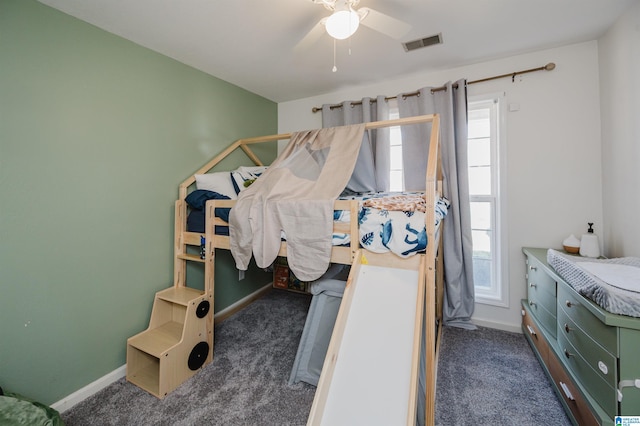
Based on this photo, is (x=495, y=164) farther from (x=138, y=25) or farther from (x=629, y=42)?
(x=138, y=25)

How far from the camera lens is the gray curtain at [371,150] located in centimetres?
243

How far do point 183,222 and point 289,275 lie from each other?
59.5 inches

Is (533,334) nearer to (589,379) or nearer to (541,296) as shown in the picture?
(541,296)

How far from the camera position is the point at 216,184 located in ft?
7.11

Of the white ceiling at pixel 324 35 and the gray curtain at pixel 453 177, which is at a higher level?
the white ceiling at pixel 324 35

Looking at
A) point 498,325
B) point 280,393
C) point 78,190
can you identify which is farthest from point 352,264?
point 498,325

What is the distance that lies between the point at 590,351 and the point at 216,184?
250 centimetres

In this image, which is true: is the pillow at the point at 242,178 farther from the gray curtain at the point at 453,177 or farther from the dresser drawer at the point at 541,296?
the dresser drawer at the point at 541,296

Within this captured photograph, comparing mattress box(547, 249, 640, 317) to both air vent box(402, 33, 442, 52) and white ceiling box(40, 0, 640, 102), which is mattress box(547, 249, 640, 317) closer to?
white ceiling box(40, 0, 640, 102)

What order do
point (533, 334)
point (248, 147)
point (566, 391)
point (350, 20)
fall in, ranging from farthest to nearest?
point (248, 147) < point (533, 334) < point (566, 391) < point (350, 20)

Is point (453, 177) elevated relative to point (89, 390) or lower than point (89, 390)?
elevated

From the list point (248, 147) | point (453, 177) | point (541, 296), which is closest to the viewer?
point (541, 296)

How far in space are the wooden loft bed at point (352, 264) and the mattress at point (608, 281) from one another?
0.67m

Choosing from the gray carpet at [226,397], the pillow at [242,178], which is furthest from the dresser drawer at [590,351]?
the pillow at [242,178]
